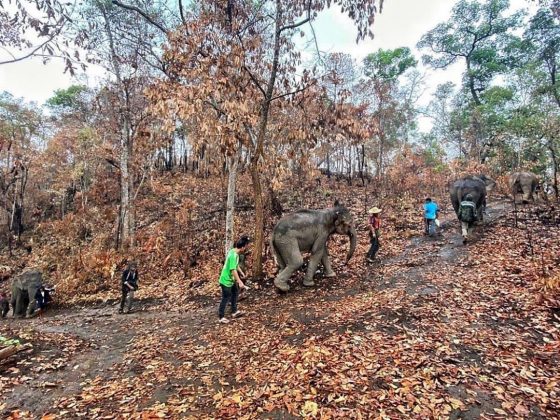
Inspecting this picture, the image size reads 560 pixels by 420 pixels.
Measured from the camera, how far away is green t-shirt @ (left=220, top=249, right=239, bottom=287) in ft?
26.0

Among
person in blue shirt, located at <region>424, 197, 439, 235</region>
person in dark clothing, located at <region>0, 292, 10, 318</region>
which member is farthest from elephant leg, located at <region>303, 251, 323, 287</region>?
person in dark clothing, located at <region>0, 292, 10, 318</region>

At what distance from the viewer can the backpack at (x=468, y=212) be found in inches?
473

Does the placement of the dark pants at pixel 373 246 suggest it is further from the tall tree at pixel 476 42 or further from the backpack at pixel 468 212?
the tall tree at pixel 476 42

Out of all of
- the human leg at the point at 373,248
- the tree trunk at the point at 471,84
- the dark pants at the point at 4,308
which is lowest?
the dark pants at the point at 4,308

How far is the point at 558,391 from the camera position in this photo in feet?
14.8

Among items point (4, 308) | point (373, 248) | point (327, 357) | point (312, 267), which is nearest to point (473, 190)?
point (373, 248)

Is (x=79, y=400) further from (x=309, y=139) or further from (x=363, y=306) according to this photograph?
(x=309, y=139)

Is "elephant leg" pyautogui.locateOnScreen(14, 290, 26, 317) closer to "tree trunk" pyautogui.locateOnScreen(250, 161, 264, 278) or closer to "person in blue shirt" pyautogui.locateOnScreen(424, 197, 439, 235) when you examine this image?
"tree trunk" pyautogui.locateOnScreen(250, 161, 264, 278)

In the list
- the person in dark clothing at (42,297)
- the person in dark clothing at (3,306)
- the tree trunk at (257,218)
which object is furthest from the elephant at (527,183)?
the person in dark clothing at (3,306)

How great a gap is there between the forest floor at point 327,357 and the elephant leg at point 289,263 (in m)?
A: 0.39

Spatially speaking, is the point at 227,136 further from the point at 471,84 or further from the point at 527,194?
the point at 471,84

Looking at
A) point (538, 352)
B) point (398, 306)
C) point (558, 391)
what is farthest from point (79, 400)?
point (538, 352)

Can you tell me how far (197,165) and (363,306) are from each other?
2922 cm

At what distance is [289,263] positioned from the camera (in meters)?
9.94
